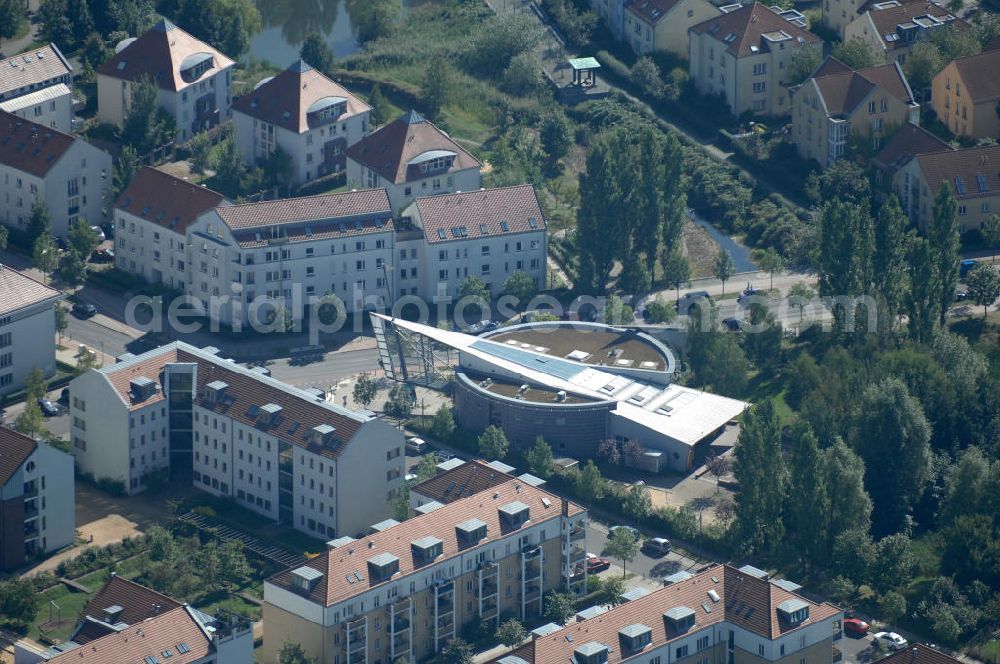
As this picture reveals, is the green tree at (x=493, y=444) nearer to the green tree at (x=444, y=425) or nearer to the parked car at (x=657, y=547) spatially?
the green tree at (x=444, y=425)

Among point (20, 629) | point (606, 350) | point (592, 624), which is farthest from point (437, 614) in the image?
point (606, 350)

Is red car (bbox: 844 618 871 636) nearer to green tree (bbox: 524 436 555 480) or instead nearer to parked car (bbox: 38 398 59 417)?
green tree (bbox: 524 436 555 480)

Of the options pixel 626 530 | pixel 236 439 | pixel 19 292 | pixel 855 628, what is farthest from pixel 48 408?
pixel 855 628

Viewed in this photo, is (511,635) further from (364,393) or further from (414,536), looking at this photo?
(364,393)

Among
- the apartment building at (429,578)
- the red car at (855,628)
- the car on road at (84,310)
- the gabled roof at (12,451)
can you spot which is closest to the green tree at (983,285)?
the red car at (855,628)

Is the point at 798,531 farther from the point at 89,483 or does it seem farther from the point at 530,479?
the point at 89,483

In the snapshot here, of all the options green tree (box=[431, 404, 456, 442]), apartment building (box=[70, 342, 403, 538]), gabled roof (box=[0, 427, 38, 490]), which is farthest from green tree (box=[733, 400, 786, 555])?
gabled roof (box=[0, 427, 38, 490])
